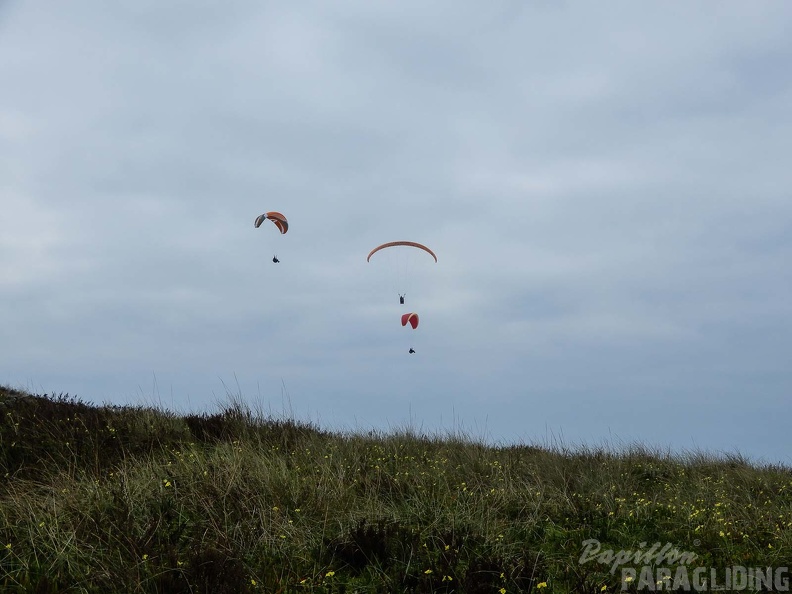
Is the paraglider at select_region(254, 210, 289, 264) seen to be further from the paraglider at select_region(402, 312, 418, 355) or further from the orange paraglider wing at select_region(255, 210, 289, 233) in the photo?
the paraglider at select_region(402, 312, 418, 355)

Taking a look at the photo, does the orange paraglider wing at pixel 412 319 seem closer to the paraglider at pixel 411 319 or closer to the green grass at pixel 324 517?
the paraglider at pixel 411 319

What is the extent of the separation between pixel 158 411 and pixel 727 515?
1066 centimetres

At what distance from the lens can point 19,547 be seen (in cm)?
638

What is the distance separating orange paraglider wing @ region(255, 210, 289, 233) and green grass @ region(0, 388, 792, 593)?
914 cm

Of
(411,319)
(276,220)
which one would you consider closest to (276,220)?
(276,220)

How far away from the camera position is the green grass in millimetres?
5906

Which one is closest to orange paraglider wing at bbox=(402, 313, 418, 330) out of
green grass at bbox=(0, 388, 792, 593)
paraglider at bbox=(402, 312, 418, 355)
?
paraglider at bbox=(402, 312, 418, 355)

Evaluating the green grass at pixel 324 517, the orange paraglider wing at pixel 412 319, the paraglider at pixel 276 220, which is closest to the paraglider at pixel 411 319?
the orange paraglider wing at pixel 412 319

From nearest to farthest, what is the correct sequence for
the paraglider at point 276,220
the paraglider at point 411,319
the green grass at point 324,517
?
the green grass at point 324,517
the paraglider at point 276,220
the paraglider at point 411,319

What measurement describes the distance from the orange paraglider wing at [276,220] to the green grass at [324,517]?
9.14 m

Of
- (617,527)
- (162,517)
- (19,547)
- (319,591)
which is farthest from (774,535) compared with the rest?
(19,547)

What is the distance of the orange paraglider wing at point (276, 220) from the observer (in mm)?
19742

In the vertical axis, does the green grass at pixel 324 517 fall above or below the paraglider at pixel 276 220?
below

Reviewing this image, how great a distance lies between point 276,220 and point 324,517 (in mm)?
14345
